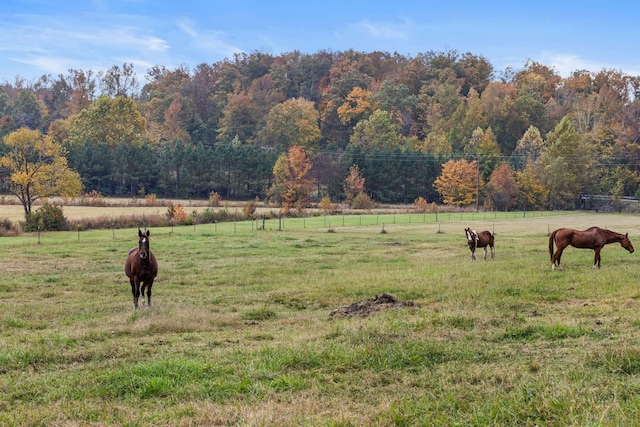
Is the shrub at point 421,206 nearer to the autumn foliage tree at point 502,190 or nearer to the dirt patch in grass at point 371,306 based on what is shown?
the autumn foliage tree at point 502,190

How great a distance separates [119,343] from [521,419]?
6.94 meters

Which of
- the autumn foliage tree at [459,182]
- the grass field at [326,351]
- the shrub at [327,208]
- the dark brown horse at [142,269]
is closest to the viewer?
the grass field at [326,351]

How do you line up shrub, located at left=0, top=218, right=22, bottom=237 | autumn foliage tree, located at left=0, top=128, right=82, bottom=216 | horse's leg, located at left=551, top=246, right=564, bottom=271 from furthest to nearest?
autumn foliage tree, located at left=0, top=128, right=82, bottom=216
shrub, located at left=0, top=218, right=22, bottom=237
horse's leg, located at left=551, top=246, right=564, bottom=271

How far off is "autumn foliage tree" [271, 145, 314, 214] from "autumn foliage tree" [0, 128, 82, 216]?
3298 centimetres

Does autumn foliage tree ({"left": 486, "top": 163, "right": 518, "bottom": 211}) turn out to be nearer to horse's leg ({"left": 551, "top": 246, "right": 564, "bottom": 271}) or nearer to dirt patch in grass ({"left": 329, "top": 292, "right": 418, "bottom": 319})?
horse's leg ({"left": 551, "top": 246, "right": 564, "bottom": 271})

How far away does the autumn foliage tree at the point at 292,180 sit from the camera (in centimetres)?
8619

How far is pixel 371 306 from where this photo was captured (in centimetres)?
1285

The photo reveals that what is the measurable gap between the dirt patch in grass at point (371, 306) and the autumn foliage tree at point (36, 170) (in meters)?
54.6

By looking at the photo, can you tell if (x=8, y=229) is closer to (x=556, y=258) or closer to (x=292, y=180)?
(x=556, y=258)

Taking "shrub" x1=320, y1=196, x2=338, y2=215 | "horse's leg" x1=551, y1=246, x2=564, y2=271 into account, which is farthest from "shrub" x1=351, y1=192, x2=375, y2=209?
"horse's leg" x1=551, y1=246, x2=564, y2=271

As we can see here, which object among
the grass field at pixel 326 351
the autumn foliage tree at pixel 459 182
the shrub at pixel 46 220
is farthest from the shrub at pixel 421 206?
the grass field at pixel 326 351

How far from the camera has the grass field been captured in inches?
236

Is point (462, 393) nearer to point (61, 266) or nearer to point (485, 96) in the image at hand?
point (61, 266)

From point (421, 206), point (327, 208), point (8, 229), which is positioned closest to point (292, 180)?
point (327, 208)
